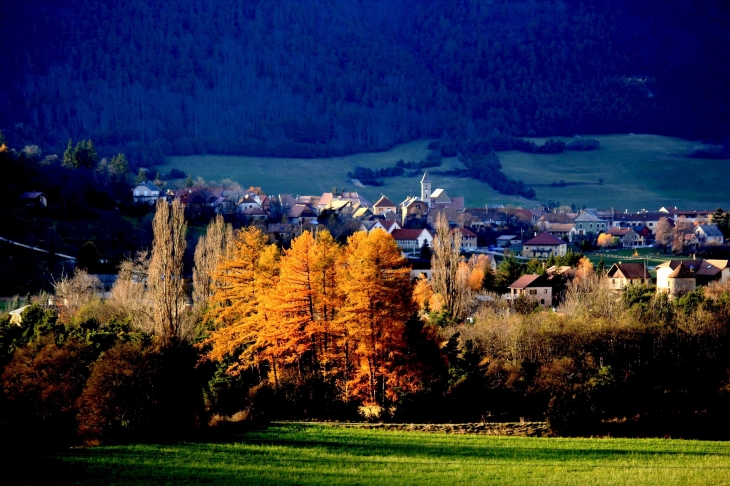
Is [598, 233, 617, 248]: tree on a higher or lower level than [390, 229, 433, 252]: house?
lower

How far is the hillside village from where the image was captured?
61.8 m

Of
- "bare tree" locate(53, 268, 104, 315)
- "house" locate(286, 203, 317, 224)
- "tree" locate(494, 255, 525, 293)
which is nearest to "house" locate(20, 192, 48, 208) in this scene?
"bare tree" locate(53, 268, 104, 315)

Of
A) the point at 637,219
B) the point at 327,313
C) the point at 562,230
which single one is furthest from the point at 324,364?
the point at 637,219

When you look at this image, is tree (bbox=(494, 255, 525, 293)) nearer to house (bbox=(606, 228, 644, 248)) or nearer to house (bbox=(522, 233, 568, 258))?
house (bbox=(522, 233, 568, 258))

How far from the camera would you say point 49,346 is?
3130 cm

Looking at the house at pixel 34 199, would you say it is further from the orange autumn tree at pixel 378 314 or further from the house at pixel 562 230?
the house at pixel 562 230

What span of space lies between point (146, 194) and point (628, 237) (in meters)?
60.6

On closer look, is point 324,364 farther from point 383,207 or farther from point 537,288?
point 383,207

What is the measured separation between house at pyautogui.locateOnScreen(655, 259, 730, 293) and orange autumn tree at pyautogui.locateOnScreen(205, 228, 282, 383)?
32659 mm

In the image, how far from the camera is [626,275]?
62.0m

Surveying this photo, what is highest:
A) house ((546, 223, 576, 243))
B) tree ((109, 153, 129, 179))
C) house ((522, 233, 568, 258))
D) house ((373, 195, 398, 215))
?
tree ((109, 153, 129, 179))

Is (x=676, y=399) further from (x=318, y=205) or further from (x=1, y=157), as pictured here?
(x=318, y=205)

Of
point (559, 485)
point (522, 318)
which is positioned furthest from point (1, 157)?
point (559, 485)

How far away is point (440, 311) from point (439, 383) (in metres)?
14.8
